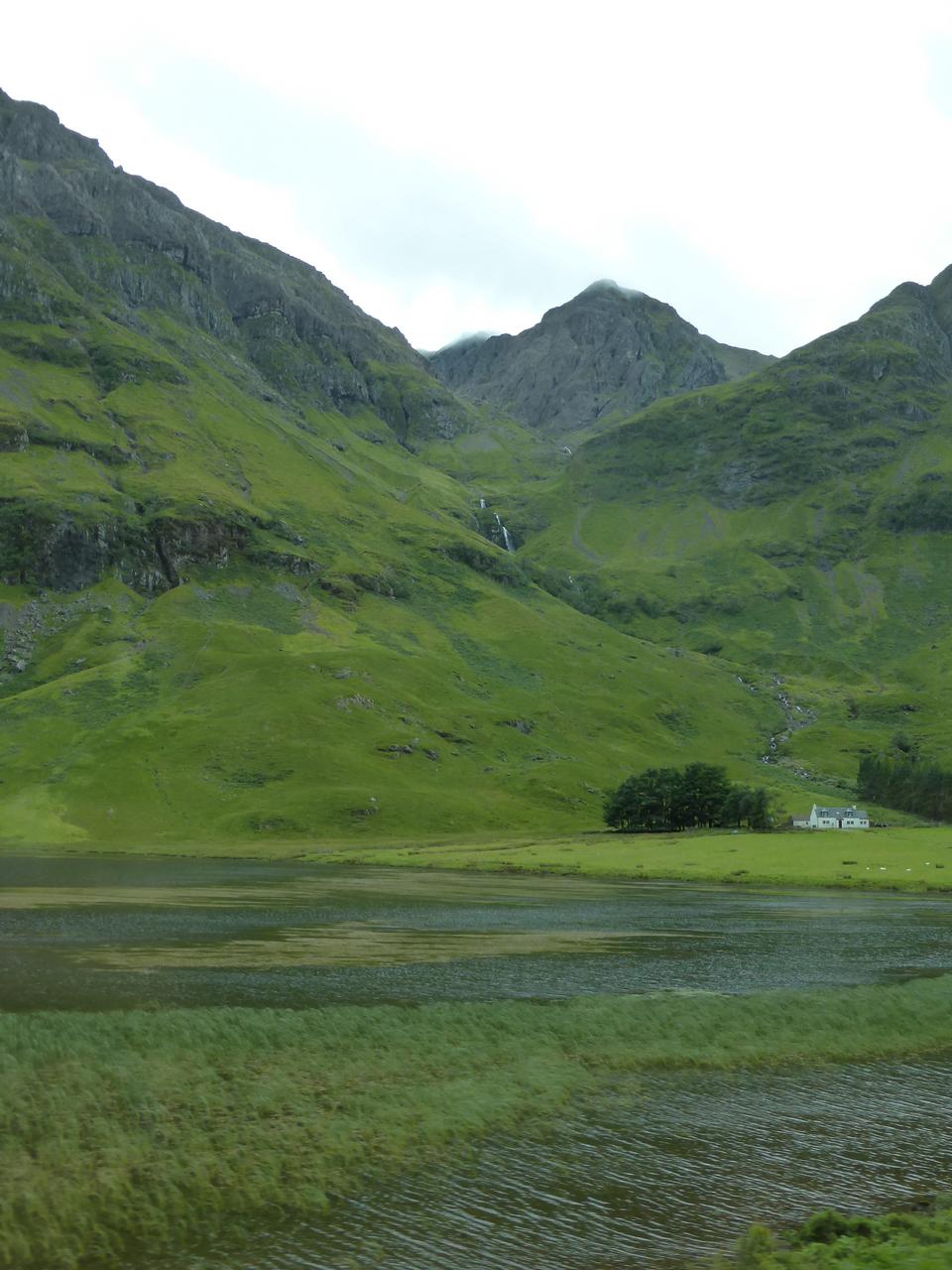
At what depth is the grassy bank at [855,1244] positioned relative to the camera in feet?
64.6

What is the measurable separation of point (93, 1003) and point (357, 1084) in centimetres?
1717

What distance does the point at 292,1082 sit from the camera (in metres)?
32.1

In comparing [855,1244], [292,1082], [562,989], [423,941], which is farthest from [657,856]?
[855,1244]

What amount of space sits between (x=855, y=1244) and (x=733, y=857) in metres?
127

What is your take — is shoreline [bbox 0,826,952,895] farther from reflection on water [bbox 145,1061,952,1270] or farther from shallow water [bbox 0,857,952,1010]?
reflection on water [bbox 145,1061,952,1270]

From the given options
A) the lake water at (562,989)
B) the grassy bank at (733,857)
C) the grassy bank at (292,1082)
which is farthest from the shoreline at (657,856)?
the grassy bank at (292,1082)

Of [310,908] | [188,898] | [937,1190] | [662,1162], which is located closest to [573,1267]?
[662,1162]

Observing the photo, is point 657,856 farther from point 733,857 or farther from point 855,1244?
point 855,1244

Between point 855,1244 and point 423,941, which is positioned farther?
point 423,941

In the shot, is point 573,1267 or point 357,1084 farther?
point 357,1084

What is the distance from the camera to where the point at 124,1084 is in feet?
99.4

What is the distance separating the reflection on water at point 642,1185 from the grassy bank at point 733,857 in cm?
9797

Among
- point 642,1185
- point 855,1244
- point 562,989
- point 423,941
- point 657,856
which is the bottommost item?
point 657,856

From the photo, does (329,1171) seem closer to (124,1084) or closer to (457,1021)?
(124,1084)
